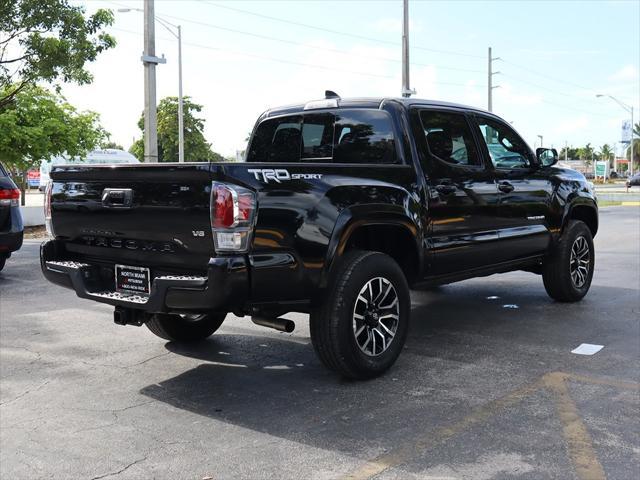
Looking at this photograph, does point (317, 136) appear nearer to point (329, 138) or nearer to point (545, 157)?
point (329, 138)

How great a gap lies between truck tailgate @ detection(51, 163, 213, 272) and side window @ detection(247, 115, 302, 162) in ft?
6.08

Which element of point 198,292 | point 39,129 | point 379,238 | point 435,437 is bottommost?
point 435,437

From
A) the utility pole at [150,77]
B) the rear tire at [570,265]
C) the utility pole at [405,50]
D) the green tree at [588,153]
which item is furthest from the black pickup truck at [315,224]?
the green tree at [588,153]

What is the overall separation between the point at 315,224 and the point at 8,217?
6241mm

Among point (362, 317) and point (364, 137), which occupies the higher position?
point (364, 137)

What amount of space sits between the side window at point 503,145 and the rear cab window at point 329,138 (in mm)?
1288

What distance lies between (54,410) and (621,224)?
56.3 ft

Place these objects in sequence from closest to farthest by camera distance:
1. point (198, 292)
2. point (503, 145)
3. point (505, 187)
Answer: point (198, 292)
point (505, 187)
point (503, 145)

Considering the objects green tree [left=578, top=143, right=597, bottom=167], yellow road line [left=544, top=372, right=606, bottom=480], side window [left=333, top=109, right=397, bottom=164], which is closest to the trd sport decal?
side window [left=333, top=109, right=397, bottom=164]

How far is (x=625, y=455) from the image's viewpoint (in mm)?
3410

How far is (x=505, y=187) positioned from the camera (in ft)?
20.0

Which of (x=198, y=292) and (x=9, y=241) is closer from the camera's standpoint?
(x=198, y=292)

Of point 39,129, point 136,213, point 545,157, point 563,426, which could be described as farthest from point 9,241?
point 39,129

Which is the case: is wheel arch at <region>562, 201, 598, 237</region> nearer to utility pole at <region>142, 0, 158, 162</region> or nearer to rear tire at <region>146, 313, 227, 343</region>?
rear tire at <region>146, 313, 227, 343</region>
